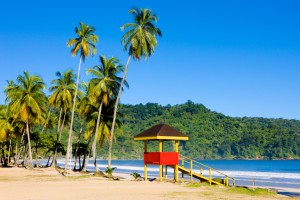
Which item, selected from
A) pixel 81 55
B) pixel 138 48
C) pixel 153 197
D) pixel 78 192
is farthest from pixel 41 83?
pixel 153 197

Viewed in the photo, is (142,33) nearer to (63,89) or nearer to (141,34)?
(141,34)

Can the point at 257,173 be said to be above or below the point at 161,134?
below

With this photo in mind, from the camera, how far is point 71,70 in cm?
4866

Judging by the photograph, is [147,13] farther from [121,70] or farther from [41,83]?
[41,83]

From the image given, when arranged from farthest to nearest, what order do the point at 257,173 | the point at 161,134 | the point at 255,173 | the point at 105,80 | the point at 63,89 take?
the point at 257,173 → the point at 255,173 → the point at 63,89 → the point at 105,80 → the point at 161,134

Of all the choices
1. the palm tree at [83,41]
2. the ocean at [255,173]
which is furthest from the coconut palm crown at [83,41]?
the ocean at [255,173]

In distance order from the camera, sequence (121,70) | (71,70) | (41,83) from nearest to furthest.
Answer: (121,70)
(41,83)
(71,70)

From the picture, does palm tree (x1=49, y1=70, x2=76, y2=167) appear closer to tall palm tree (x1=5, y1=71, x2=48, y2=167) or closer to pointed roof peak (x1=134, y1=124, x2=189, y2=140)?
tall palm tree (x1=5, y1=71, x2=48, y2=167)

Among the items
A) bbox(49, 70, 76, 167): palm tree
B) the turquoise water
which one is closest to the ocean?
the turquoise water

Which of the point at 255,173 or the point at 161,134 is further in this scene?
the point at 255,173

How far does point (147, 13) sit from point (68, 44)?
27.6 feet

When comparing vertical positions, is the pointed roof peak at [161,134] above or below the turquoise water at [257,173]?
above

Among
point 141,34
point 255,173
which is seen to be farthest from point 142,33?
point 255,173

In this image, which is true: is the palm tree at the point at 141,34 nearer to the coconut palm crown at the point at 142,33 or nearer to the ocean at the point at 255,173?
the coconut palm crown at the point at 142,33
